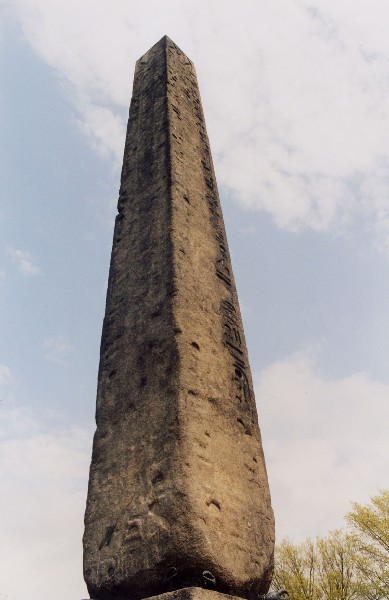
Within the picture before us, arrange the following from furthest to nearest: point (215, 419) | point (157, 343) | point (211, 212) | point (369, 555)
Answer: point (369, 555)
point (211, 212)
point (157, 343)
point (215, 419)

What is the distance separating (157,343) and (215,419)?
531 millimetres

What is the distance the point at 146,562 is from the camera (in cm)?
201

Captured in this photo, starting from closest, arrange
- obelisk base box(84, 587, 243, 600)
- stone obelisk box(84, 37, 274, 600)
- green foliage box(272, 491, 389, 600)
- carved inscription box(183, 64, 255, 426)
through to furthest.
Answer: obelisk base box(84, 587, 243, 600), stone obelisk box(84, 37, 274, 600), carved inscription box(183, 64, 255, 426), green foliage box(272, 491, 389, 600)

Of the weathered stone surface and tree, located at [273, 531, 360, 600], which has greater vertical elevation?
tree, located at [273, 531, 360, 600]

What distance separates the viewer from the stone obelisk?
2047 mm

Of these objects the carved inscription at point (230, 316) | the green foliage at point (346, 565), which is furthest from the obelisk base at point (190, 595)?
the green foliage at point (346, 565)

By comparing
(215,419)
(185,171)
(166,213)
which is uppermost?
(185,171)

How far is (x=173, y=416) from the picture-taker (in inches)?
92.5

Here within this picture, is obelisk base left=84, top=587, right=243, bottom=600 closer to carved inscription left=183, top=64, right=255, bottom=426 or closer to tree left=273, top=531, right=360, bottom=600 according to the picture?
carved inscription left=183, top=64, right=255, bottom=426

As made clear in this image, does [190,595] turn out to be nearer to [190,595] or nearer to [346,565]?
[190,595]

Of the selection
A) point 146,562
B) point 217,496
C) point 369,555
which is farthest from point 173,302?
point 369,555

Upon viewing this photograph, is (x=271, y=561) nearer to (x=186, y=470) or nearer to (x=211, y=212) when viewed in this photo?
(x=186, y=470)

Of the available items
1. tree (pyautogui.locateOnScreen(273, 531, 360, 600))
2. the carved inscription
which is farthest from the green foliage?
the carved inscription

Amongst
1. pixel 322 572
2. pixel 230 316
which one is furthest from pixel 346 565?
pixel 230 316
